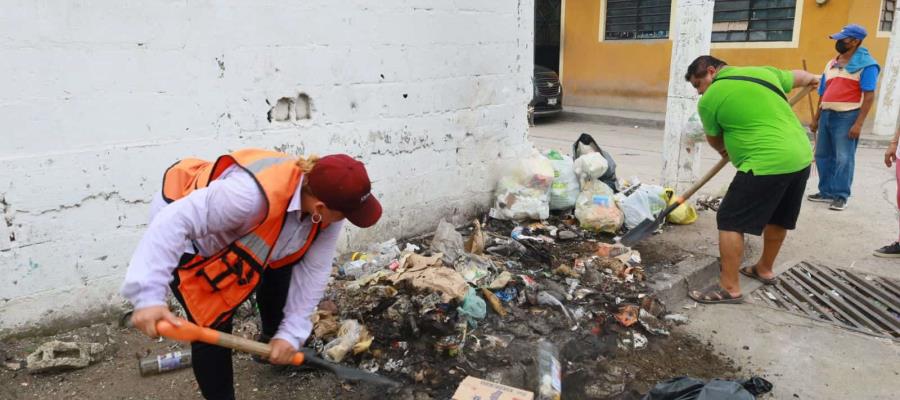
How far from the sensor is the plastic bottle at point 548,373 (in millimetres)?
2795

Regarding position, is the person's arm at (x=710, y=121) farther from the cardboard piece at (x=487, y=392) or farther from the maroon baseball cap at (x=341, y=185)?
the maroon baseball cap at (x=341, y=185)

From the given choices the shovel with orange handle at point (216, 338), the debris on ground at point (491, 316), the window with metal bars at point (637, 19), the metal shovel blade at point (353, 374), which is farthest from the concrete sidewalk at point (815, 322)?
the window with metal bars at point (637, 19)

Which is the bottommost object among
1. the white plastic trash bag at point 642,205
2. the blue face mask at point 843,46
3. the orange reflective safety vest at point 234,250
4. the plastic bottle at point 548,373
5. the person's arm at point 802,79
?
the plastic bottle at point 548,373

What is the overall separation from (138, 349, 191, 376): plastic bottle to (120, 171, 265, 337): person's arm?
1327 mm

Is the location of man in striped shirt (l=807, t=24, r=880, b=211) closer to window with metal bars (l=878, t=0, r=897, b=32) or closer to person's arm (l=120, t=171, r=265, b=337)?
window with metal bars (l=878, t=0, r=897, b=32)

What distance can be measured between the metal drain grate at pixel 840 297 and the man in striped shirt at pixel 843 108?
1.70 metres

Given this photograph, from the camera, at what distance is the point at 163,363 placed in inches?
118

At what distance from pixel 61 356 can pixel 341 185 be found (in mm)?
2181

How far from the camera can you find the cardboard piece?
251 centimetres

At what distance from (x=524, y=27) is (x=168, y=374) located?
3.83m

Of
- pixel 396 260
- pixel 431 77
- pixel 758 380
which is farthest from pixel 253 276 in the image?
pixel 431 77

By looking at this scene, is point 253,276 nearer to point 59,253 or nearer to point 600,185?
point 59,253

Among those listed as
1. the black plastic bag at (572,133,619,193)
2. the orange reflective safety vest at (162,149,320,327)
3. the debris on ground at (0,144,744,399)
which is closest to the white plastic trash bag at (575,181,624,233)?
the black plastic bag at (572,133,619,193)

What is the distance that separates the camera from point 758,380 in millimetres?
2791
